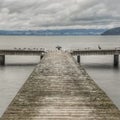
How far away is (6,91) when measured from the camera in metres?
48.6

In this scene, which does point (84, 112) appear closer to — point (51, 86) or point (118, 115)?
point (118, 115)

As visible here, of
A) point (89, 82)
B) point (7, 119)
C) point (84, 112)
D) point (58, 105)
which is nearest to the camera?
point (7, 119)

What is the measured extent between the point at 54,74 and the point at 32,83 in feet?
19.9

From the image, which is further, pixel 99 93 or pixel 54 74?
pixel 54 74

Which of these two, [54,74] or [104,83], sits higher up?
[54,74]

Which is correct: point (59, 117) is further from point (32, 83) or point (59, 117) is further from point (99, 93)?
point (32, 83)

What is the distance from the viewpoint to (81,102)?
20984 millimetres

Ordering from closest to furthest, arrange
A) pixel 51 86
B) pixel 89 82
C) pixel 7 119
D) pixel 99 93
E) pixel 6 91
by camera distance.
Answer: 1. pixel 7 119
2. pixel 99 93
3. pixel 51 86
4. pixel 89 82
5. pixel 6 91

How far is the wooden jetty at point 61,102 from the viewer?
17844 mm

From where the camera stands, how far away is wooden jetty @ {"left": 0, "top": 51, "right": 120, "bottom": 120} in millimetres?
17844

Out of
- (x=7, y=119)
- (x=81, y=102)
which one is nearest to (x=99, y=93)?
(x=81, y=102)

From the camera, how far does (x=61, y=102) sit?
2091 centimetres

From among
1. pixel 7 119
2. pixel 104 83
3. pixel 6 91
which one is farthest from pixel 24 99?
pixel 104 83

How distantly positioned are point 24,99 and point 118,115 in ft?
20.9
